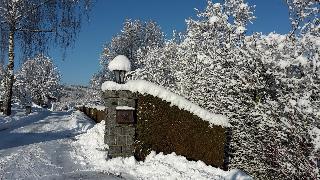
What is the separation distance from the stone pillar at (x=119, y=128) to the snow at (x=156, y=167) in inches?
11.2

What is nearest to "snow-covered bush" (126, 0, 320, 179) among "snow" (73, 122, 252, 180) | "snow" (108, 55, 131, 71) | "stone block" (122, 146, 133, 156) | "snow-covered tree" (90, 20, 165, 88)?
"snow" (73, 122, 252, 180)

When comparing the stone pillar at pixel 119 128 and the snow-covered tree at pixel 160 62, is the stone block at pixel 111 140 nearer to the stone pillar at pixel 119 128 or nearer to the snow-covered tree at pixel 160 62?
the stone pillar at pixel 119 128

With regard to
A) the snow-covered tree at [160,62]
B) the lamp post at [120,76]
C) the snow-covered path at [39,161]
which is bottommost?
the snow-covered path at [39,161]

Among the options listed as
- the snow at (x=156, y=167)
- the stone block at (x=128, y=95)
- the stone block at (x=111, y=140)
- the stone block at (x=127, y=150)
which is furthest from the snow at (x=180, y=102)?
the stone block at (x=127, y=150)

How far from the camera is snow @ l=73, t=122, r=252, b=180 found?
858 centimetres

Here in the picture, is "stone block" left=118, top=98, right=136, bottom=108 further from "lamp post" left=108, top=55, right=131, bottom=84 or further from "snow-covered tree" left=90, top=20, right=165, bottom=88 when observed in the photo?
"snow-covered tree" left=90, top=20, right=165, bottom=88

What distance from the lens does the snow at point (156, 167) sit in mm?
8578

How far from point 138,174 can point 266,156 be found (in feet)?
10.6

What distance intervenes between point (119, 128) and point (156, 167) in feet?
6.25

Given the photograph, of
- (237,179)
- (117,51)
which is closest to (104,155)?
(237,179)

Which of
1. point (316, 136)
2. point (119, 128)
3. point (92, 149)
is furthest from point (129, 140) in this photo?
point (316, 136)

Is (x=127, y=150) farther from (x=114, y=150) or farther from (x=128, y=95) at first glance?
(x=128, y=95)

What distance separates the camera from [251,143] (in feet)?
39.2

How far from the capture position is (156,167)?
9336mm
